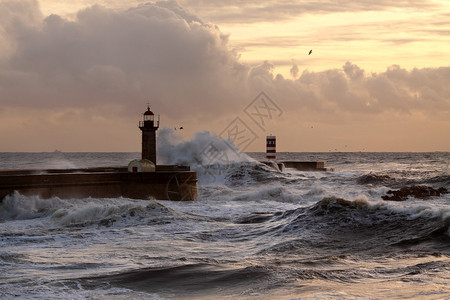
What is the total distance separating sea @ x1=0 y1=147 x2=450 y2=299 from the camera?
20.6 ft

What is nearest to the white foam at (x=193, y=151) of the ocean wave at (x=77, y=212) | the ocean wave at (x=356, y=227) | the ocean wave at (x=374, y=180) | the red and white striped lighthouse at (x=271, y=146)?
the red and white striped lighthouse at (x=271, y=146)

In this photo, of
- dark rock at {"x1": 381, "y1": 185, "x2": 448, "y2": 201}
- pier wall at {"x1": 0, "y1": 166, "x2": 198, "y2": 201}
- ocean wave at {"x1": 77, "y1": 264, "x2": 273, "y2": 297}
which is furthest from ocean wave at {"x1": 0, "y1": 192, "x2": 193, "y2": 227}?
dark rock at {"x1": 381, "y1": 185, "x2": 448, "y2": 201}

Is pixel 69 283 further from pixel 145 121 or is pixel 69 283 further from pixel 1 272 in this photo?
pixel 145 121

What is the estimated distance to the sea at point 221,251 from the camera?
6281 millimetres

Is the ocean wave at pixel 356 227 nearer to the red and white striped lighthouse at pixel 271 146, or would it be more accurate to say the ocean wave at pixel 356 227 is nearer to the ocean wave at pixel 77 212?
the ocean wave at pixel 77 212

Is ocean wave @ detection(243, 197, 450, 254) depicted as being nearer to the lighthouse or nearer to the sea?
the sea

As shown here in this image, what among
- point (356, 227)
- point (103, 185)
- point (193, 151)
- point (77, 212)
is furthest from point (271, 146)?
point (356, 227)

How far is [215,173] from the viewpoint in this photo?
90.9 feet

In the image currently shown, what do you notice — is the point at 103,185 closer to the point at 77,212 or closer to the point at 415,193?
the point at 77,212

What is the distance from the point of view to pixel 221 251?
8695mm

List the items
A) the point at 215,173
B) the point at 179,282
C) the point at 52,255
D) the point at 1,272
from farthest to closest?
the point at 215,173, the point at 52,255, the point at 1,272, the point at 179,282

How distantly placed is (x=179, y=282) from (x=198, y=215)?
6622 millimetres

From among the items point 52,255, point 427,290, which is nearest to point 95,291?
point 52,255

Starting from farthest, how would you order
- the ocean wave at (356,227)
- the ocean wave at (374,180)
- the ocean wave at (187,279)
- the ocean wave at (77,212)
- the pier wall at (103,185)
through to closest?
1. the ocean wave at (374,180)
2. the pier wall at (103,185)
3. the ocean wave at (77,212)
4. the ocean wave at (356,227)
5. the ocean wave at (187,279)
